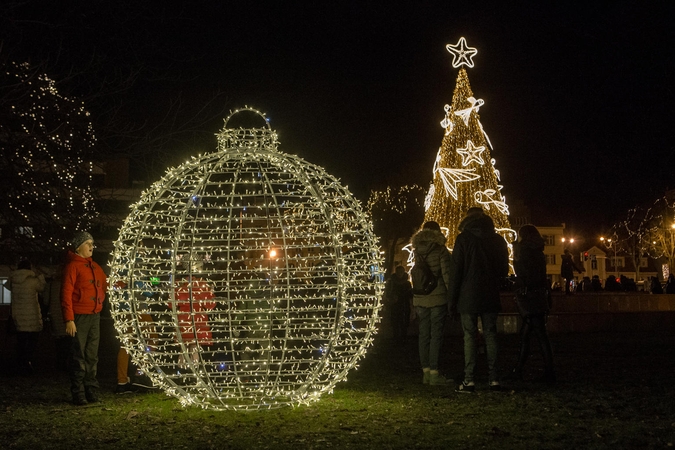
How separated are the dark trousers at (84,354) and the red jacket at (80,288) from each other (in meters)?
0.11

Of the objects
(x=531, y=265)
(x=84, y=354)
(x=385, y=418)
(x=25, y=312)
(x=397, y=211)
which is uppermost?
(x=397, y=211)

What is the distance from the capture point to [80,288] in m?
9.88

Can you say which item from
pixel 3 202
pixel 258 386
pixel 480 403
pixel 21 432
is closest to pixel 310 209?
pixel 258 386

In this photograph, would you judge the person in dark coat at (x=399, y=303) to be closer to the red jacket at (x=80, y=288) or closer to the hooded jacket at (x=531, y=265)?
the hooded jacket at (x=531, y=265)

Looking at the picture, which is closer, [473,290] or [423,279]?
[473,290]

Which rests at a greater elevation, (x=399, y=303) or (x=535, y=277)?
(x=535, y=277)

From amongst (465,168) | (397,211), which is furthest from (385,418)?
(397,211)

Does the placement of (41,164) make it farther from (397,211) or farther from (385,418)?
(397,211)

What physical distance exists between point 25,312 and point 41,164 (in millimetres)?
2743

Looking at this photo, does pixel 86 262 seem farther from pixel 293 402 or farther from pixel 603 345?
pixel 603 345

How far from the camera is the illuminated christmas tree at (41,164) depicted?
13.9m

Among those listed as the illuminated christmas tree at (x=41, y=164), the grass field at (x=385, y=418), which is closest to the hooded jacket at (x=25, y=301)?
the illuminated christmas tree at (x=41, y=164)

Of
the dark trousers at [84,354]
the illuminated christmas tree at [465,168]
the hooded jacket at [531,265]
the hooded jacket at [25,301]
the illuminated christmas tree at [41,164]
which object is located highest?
the illuminated christmas tree at [465,168]

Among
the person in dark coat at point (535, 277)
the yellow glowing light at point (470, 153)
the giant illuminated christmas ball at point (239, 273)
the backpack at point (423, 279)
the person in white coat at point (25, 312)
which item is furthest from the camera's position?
the yellow glowing light at point (470, 153)
